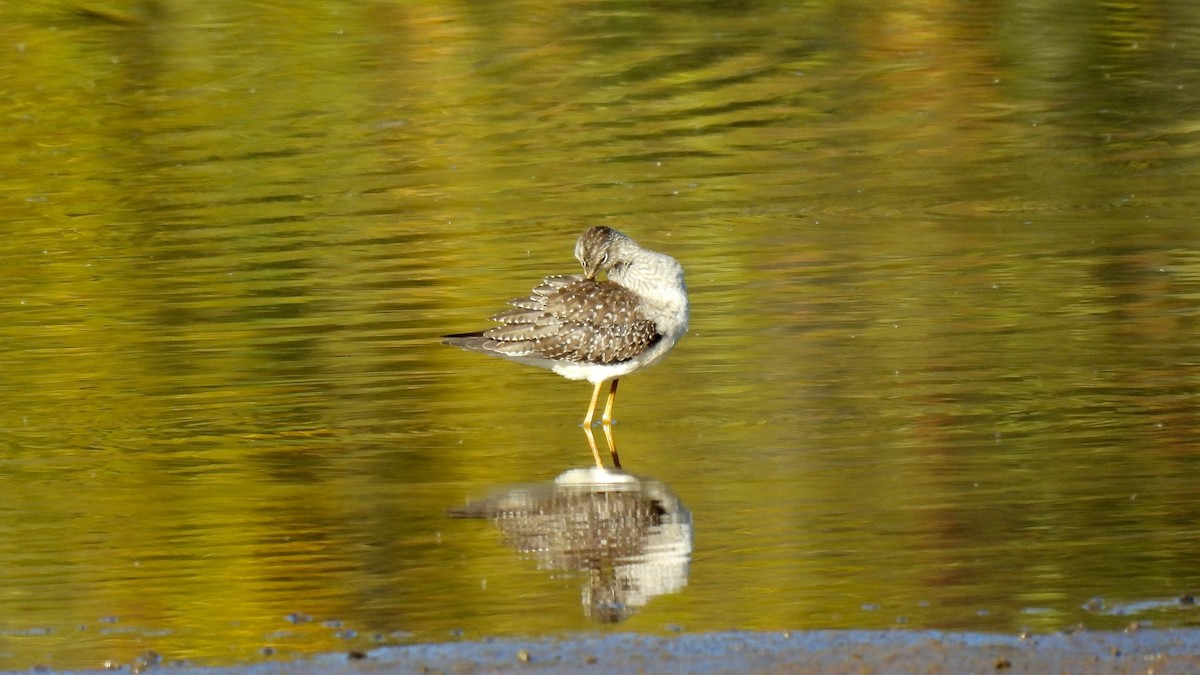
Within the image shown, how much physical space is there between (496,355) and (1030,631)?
4.65 metres

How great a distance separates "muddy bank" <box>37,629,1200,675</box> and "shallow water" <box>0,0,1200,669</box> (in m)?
0.22

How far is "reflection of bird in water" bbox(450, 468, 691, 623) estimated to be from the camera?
798cm

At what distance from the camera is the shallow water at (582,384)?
812 cm

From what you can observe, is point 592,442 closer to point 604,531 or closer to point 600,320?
point 600,320

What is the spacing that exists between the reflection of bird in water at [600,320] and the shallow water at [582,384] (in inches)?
13.9

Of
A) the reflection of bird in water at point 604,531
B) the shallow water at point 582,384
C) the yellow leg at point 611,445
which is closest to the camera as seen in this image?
the reflection of bird in water at point 604,531

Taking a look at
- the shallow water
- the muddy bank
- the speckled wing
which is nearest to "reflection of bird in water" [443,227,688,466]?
the speckled wing

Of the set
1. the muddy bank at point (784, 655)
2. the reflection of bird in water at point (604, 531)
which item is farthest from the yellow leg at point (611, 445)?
the muddy bank at point (784, 655)

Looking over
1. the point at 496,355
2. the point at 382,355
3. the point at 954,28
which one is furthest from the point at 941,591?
the point at 954,28

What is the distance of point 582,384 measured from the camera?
12.4m

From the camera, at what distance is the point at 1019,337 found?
12359 millimetres

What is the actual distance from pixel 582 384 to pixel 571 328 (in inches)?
56.3

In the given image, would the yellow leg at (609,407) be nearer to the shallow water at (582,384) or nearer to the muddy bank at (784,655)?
the shallow water at (582,384)

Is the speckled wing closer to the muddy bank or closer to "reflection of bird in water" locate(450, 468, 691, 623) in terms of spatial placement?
"reflection of bird in water" locate(450, 468, 691, 623)
